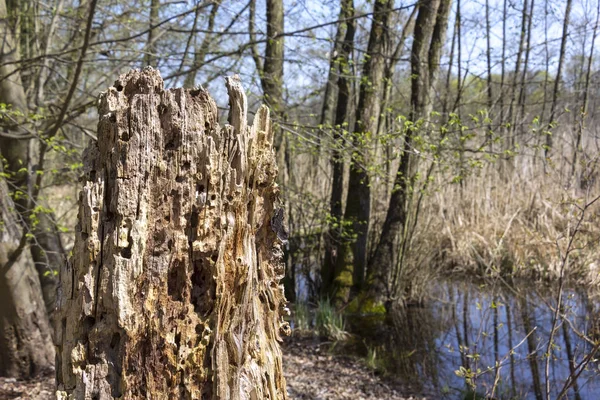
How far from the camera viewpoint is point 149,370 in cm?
168

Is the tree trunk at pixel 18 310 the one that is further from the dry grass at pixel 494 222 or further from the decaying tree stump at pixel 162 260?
the dry grass at pixel 494 222

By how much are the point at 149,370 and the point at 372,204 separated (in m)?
6.05

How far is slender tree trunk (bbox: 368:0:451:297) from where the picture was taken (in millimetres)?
6316

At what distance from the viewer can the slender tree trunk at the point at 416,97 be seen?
632 centimetres

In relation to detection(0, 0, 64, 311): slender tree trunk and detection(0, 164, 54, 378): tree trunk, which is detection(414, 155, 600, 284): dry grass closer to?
detection(0, 0, 64, 311): slender tree trunk

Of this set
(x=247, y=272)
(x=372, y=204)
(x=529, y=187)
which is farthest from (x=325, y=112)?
(x=247, y=272)

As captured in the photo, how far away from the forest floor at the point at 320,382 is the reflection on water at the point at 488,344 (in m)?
0.33

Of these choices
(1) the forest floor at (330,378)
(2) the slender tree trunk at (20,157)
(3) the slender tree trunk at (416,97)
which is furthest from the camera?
(3) the slender tree trunk at (416,97)

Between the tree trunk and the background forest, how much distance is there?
14mm

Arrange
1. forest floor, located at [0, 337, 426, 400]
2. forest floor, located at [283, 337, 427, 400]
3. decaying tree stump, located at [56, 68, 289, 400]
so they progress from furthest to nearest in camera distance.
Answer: forest floor, located at [283, 337, 427, 400], forest floor, located at [0, 337, 426, 400], decaying tree stump, located at [56, 68, 289, 400]

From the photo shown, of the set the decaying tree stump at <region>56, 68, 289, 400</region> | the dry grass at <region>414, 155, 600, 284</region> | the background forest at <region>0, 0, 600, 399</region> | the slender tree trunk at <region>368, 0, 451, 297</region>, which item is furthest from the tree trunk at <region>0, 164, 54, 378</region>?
the dry grass at <region>414, 155, 600, 284</region>

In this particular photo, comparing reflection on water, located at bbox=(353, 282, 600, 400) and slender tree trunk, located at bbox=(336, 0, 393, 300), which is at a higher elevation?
slender tree trunk, located at bbox=(336, 0, 393, 300)

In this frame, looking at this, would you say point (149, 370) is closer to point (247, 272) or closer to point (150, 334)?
point (150, 334)

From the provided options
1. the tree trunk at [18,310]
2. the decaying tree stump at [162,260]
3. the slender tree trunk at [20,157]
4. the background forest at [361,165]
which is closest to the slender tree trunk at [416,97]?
the background forest at [361,165]
